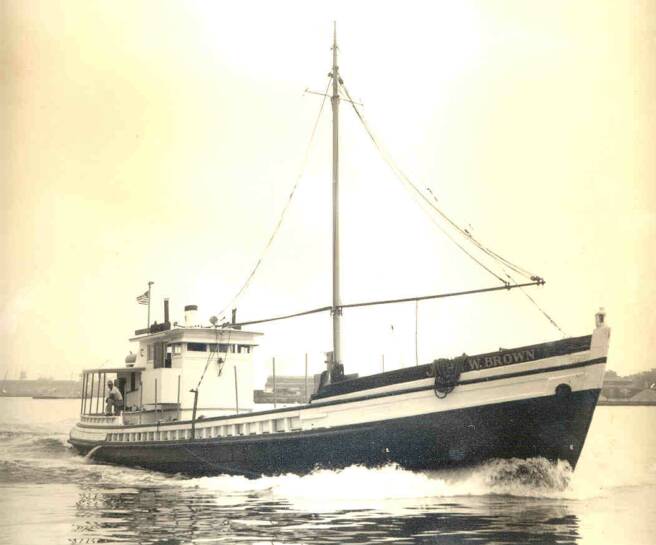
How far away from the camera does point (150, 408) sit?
2523 cm

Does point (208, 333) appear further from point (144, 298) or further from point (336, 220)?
point (336, 220)

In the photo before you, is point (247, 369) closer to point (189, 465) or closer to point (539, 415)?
point (189, 465)

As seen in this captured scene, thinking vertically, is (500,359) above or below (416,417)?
above

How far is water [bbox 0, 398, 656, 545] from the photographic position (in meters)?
11.5

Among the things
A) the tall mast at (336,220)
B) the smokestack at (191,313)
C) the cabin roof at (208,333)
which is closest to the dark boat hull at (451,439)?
the tall mast at (336,220)

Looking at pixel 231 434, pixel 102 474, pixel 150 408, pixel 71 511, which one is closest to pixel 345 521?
pixel 71 511

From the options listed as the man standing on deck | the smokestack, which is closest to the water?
the man standing on deck

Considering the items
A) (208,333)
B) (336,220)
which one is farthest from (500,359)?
(208,333)

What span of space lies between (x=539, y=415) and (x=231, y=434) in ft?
25.6

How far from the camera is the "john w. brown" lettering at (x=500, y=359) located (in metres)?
16.2

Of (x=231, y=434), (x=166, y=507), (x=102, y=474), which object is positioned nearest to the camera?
(x=166, y=507)

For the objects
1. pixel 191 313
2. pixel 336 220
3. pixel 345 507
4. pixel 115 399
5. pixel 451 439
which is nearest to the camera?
pixel 345 507

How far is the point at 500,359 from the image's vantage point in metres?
16.3

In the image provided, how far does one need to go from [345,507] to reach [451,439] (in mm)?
3340
